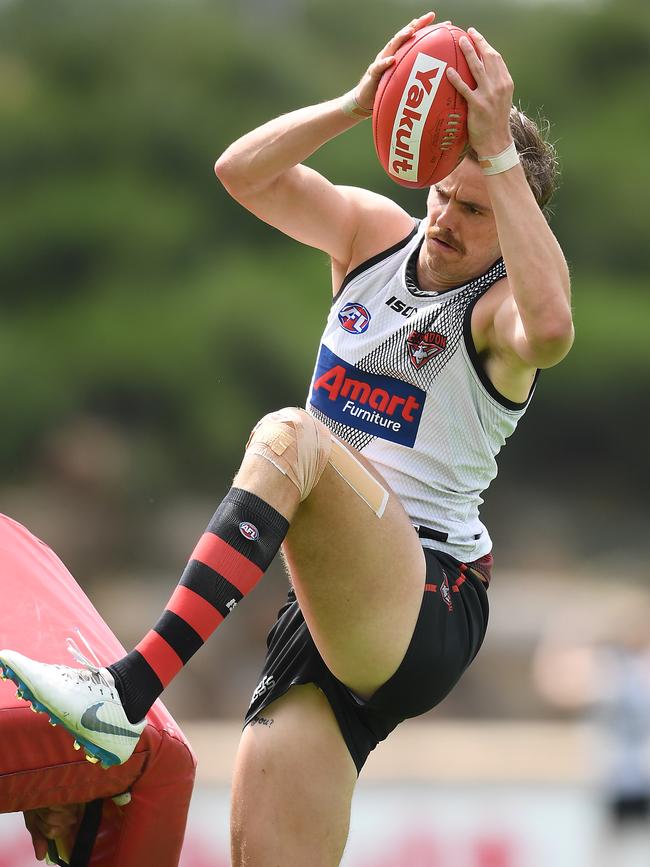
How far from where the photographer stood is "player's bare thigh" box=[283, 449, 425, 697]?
3.03m

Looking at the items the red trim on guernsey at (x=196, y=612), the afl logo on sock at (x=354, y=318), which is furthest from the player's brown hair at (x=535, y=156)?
the red trim on guernsey at (x=196, y=612)

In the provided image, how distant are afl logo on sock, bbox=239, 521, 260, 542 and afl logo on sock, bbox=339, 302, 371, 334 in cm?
72

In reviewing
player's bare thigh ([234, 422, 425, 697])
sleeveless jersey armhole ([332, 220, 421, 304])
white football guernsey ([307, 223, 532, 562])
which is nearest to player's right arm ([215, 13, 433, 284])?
sleeveless jersey armhole ([332, 220, 421, 304])

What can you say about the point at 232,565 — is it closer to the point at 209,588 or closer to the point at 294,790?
the point at 209,588

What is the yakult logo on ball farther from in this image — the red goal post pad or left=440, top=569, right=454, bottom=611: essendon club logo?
the red goal post pad

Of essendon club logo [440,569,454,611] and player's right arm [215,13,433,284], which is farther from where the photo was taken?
player's right arm [215,13,433,284]

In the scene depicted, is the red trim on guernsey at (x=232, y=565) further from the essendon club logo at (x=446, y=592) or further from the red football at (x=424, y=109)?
the red football at (x=424, y=109)

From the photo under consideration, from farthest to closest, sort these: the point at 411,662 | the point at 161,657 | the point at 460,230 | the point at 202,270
A: the point at 202,270 < the point at 460,230 < the point at 411,662 < the point at 161,657

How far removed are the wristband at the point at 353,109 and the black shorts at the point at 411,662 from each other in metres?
1.02

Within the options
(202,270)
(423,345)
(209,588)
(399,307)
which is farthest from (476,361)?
(202,270)

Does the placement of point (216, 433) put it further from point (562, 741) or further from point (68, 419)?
point (562, 741)

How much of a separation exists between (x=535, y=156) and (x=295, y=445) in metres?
0.97

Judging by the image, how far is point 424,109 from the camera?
10.0ft

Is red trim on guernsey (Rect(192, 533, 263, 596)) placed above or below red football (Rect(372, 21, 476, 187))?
below
